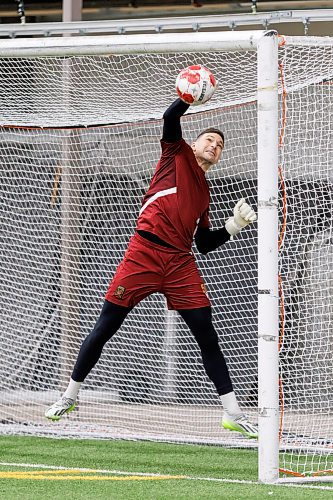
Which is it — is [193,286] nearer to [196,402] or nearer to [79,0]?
[196,402]

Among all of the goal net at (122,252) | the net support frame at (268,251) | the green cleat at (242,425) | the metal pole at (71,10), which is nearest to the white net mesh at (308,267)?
the goal net at (122,252)

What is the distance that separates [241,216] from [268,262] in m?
0.84

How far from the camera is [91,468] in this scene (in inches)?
245

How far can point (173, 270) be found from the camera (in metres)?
6.38

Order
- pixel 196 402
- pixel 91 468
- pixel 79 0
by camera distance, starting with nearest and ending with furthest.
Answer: pixel 91 468 < pixel 196 402 < pixel 79 0

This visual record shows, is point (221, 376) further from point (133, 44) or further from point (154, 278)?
point (133, 44)

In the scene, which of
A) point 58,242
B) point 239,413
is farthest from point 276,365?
point 58,242

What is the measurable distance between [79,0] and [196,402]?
3353mm

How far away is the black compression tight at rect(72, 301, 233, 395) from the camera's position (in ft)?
20.6

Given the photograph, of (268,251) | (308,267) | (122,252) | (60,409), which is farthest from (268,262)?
(122,252)

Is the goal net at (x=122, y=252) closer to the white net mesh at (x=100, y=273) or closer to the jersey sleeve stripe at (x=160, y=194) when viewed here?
the white net mesh at (x=100, y=273)

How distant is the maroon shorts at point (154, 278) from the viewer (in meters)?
6.33

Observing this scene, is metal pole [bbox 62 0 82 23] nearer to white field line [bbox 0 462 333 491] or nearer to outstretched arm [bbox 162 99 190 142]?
outstretched arm [bbox 162 99 190 142]

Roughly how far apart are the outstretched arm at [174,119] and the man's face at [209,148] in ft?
0.86
